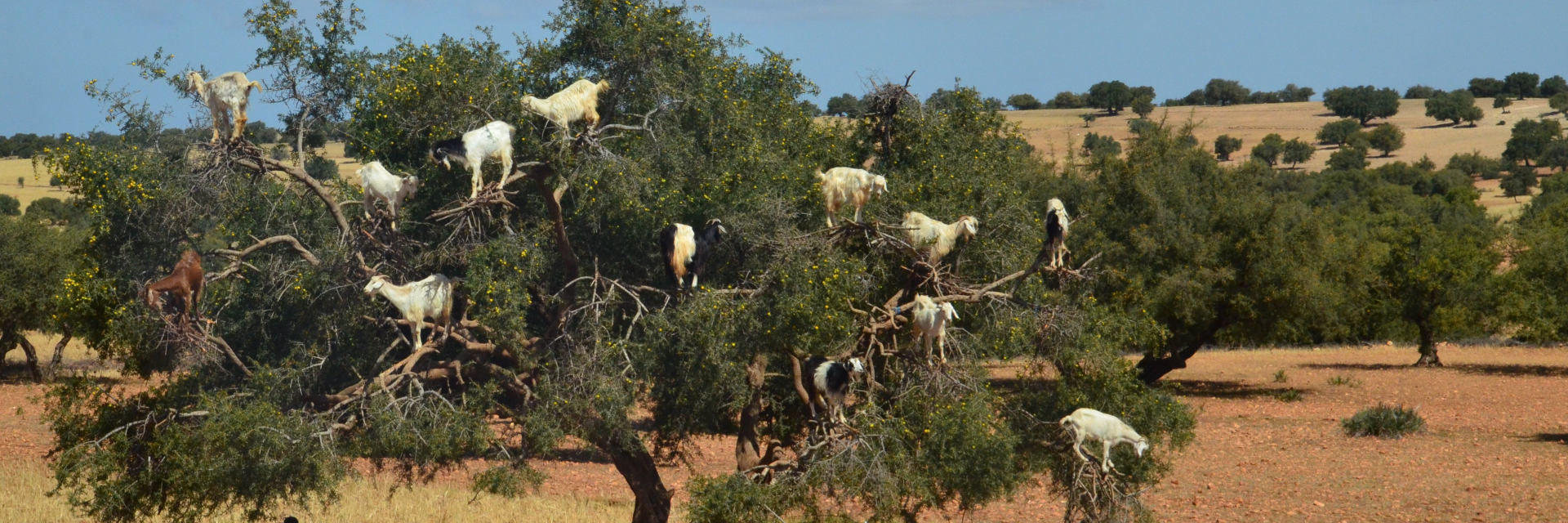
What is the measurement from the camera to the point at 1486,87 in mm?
118500

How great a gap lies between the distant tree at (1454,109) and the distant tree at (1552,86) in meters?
17.0

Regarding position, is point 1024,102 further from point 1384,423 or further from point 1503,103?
point 1384,423

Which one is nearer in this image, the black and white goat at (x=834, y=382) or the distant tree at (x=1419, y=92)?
the black and white goat at (x=834, y=382)

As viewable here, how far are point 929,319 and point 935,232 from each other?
0.92 metres

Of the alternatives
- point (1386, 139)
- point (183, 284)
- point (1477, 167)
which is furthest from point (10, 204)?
point (1386, 139)

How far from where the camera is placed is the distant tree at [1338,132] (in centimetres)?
8994

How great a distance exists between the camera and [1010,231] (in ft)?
39.2

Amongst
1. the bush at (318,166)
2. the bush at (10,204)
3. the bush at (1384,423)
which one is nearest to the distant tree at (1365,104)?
the bush at (1384,423)

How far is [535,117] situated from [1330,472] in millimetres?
17566

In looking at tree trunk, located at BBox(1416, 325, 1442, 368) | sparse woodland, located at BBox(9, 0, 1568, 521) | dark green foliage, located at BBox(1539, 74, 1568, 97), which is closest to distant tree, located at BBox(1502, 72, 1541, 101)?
dark green foliage, located at BBox(1539, 74, 1568, 97)

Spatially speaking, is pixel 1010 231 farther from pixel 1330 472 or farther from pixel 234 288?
pixel 1330 472

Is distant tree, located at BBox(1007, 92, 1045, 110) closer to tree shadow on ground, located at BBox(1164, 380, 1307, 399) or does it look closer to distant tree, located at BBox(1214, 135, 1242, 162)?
distant tree, located at BBox(1214, 135, 1242, 162)

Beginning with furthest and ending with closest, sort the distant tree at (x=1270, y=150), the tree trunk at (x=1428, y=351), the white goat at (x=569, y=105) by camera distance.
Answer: the distant tree at (x=1270, y=150), the tree trunk at (x=1428, y=351), the white goat at (x=569, y=105)

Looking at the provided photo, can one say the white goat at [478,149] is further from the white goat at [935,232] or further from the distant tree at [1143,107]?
the distant tree at [1143,107]
